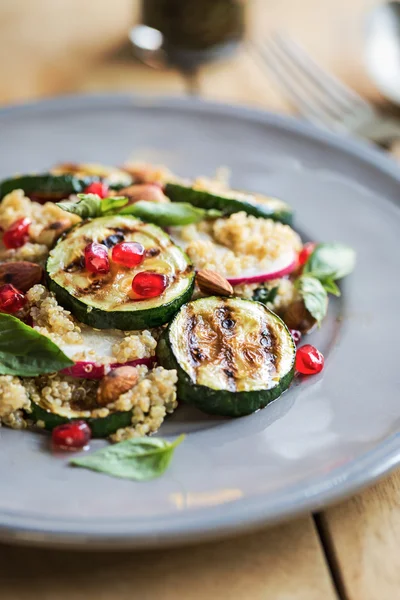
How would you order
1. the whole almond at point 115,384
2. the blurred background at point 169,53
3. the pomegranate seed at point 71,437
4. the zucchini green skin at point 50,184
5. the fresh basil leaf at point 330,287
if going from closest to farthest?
the pomegranate seed at point 71,437 → the whole almond at point 115,384 → the fresh basil leaf at point 330,287 → the zucchini green skin at point 50,184 → the blurred background at point 169,53

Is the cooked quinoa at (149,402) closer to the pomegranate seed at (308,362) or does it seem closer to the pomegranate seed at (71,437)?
the pomegranate seed at (71,437)

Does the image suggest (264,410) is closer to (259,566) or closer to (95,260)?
(259,566)

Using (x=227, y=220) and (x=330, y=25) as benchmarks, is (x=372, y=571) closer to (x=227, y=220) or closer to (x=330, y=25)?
(x=227, y=220)

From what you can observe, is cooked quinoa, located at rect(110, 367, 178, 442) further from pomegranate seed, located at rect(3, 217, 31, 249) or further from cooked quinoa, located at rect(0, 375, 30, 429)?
pomegranate seed, located at rect(3, 217, 31, 249)

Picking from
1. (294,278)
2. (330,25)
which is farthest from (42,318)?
(330,25)

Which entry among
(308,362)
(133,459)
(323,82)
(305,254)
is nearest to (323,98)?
(323,82)

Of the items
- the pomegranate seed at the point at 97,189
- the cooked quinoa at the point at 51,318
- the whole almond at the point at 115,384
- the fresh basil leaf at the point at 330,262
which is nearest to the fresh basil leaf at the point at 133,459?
the whole almond at the point at 115,384
